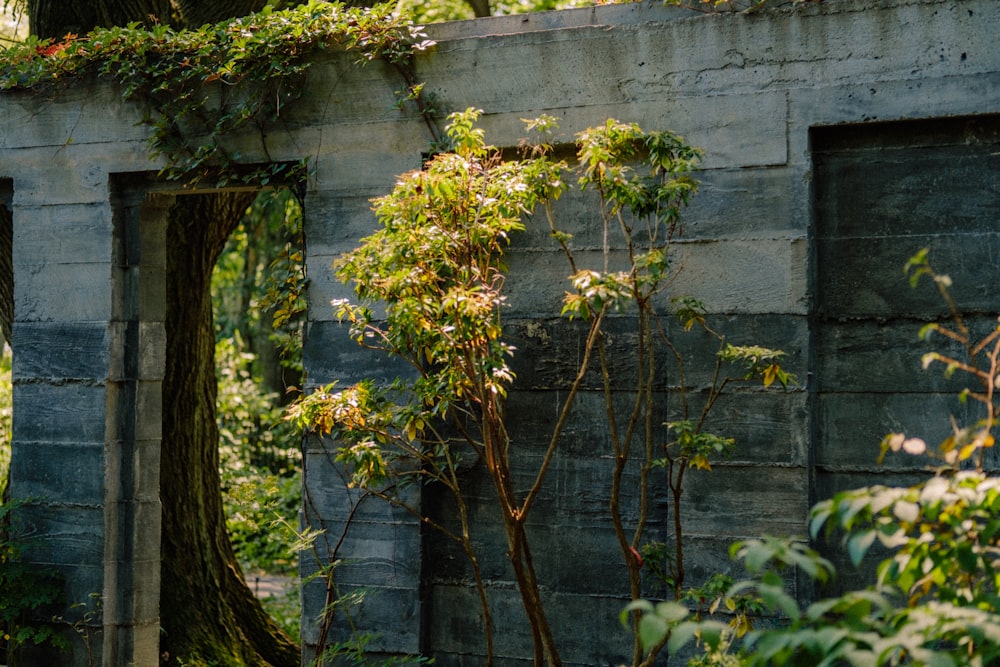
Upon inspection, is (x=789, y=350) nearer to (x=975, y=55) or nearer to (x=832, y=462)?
(x=832, y=462)

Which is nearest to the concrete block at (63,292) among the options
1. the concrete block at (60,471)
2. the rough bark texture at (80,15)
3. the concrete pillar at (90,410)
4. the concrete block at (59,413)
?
the concrete pillar at (90,410)

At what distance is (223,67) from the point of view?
5.79m

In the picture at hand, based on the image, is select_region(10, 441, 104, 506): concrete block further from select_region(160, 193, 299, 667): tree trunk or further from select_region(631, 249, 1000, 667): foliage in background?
select_region(631, 249, 1000, 667): foliage in background

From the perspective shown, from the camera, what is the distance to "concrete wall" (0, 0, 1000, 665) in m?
5.00

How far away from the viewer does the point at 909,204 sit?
5.07 m

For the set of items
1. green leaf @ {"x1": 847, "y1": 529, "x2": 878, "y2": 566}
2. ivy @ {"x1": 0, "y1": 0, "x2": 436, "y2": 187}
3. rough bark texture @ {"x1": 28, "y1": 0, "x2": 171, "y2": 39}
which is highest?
rough bark texture @ {"x1": 28, "y1": 0, "x2": 171, "y2": 39}

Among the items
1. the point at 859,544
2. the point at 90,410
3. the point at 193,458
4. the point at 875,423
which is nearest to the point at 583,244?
the point at 875,423

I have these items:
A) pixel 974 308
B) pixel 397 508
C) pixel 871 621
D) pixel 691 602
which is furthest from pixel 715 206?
pixel 871 621

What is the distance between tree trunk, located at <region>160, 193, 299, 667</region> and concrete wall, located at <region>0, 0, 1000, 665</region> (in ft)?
2.20

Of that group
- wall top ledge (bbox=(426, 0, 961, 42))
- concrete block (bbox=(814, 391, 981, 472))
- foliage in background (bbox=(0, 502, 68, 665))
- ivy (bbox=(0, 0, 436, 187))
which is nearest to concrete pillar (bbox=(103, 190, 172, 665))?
foliage in background (bbox=(0, 502, 68, 665))

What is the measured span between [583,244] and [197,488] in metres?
3.37

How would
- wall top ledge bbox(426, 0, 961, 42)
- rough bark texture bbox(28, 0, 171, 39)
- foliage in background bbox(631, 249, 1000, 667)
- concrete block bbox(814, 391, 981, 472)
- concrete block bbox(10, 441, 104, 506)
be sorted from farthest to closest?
rough bark texture bbox(28, 0, 171, 39)
concrete block bbox(10, 441, 104, 506)
wall top ledge bbox(426, 0, 961, 42)
concrete block bbox(814, 391, 981, 472)
foliage in background bbox(631, 249, 1000, 667)

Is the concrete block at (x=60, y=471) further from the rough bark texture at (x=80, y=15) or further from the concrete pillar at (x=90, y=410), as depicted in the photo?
the rough bark texture at (x=80, y=15)

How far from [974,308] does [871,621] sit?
2911 millimetres
